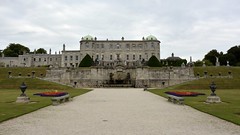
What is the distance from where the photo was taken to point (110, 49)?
9369 centimetres

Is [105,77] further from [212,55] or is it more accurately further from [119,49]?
[212,55]

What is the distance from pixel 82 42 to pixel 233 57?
51270 millimetres

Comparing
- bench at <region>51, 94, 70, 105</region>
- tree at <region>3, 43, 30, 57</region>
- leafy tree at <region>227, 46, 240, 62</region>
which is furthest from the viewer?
tree at <region>3, 43, 30, 57</region>

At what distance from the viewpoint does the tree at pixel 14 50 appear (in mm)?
109062

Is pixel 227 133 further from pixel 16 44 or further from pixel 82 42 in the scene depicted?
pixel 16 44

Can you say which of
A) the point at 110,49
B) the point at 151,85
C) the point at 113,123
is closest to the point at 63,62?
the point at 110,49

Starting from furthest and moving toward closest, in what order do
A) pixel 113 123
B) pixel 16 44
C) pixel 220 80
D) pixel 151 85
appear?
pixel 16 44
pixel 151 85
pixel 220 80
pixel 113 123

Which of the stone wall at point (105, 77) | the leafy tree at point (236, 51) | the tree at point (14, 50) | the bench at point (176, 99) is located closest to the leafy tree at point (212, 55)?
the leafy tree at point (236, 51)

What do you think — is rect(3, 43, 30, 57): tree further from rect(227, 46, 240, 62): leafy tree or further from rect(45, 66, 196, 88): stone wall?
rect(227, 46, 240, 62): leafy tree

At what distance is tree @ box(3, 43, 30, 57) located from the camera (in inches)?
4294

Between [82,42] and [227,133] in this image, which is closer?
[227,133]

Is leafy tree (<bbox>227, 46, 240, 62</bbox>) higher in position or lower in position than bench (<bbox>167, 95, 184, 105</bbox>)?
higher

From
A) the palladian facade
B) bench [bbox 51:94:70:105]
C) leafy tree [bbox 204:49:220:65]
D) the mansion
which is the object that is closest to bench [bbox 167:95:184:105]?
bench [bbox 51:94:70:105]

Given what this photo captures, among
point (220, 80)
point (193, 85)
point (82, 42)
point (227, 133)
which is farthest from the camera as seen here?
point (82, 42)
